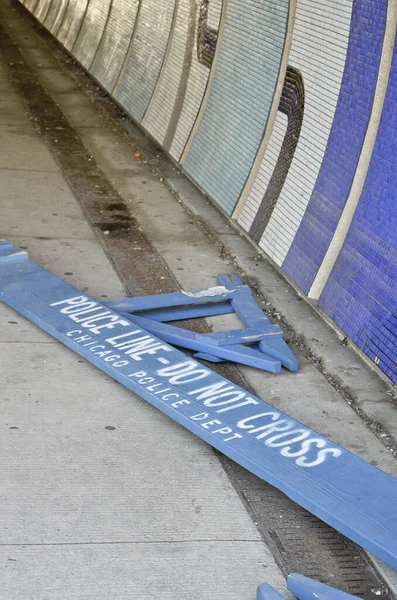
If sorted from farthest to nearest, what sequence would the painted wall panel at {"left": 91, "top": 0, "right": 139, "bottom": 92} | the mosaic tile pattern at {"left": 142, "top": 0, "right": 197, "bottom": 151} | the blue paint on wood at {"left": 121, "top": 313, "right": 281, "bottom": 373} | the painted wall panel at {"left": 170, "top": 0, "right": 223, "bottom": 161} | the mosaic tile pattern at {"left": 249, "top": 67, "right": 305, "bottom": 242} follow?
→ the painted wall panel at {"left": 91, "top": 0, "right": 139, "bottom": 92} → the mosaic tile pattern at {"left": 142, "top": 0, "right": 197, "bottom": 151} → the painted wall panel at {"left": 170, "top": 0, "right": 223, "bottom": 161} → the mosaic tile pattern at {"left": 249, "top": 67, "right": 305, "bottom": 242} → the blue paint on wood at {"left": 121, "top": 313, "right": 281, "bottom": 373}

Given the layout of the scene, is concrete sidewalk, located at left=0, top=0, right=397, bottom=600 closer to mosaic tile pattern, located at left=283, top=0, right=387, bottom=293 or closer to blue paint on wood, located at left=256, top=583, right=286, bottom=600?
blue paint on wood, located at left=256, top=583, right=286, bottom=600

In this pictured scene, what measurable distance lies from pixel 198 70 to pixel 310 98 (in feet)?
9.38

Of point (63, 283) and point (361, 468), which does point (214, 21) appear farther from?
point (361, 468)

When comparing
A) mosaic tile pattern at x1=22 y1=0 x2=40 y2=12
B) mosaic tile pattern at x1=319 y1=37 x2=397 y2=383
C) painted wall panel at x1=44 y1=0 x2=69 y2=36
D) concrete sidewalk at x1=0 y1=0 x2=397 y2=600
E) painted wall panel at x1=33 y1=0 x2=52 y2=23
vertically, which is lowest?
mosaic tile pattern at x1=22 y1=0 x2=40 y2=12

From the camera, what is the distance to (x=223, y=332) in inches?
246

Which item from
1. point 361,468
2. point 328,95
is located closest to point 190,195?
point 328,95

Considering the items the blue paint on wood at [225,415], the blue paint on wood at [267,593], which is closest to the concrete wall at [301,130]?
the blue paint on wood at [225,415]

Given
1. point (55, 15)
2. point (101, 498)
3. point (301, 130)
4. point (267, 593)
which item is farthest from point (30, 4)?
point (267, 593)

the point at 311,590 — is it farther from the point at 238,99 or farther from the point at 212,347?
the point at 238,99

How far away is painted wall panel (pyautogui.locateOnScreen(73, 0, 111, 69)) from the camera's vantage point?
14250mm

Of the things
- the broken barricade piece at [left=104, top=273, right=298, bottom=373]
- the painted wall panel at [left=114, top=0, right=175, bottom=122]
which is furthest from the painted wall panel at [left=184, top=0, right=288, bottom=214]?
the painted wall panel at [left=114, top=0, right=175, bottom=122]

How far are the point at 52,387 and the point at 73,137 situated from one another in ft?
19.5

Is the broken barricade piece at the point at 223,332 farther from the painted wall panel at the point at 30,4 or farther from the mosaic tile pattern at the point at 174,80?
the painted wall panel at the point at 30,4

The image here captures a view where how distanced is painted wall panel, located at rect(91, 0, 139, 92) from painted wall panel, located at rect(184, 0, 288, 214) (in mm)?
3594
